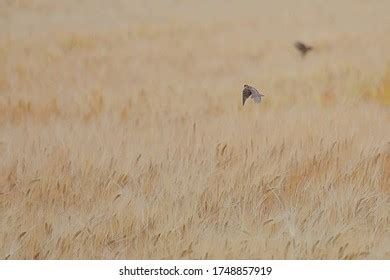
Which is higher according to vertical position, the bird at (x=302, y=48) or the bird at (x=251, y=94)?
the bird at (x=302, y=48)

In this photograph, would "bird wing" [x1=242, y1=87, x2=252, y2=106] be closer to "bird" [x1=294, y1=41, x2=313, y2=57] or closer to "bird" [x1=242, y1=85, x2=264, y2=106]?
"bird" [x1=242, y1=85, x2=264, y2=106]

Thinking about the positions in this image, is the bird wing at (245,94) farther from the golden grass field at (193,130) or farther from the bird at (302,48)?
the bird at (302,48)

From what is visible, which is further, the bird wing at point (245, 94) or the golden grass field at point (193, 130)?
the bird wing at point (245, 94)

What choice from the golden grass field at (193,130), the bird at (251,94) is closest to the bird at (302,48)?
the golden grass field at (193,130)

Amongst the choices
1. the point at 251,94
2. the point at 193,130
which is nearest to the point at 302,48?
the point at 251,94

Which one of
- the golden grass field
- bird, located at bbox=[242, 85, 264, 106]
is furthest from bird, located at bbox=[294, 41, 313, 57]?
bird, located at bbox=[242, 85, 264, 106]

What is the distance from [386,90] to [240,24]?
555 mm

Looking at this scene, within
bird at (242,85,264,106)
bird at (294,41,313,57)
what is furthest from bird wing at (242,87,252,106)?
bird at (294,41,313,57)

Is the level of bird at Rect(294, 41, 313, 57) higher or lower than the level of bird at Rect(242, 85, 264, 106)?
higher

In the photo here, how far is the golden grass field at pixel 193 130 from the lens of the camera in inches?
95.3

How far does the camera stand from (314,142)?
8.34 feet

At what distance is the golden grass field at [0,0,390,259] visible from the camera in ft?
7.94

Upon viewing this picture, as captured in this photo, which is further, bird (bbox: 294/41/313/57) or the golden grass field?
bird (bbox: 294/41/313/57)

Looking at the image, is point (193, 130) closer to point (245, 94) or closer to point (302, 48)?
point (245, 94)
